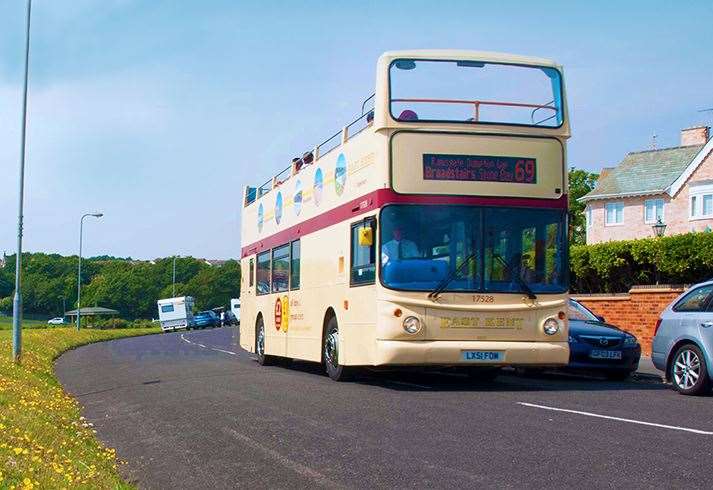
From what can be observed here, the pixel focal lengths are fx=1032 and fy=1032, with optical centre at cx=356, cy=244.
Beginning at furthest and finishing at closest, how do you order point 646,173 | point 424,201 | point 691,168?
point 646,173
point 691,168
point 424,201

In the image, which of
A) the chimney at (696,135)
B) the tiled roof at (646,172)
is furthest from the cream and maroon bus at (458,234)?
the chimney at (696,135)

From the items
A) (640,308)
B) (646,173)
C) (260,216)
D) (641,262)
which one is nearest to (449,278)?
(260,216)

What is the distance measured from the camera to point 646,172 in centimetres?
6469

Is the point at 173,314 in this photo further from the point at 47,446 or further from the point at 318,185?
the point at 47,446

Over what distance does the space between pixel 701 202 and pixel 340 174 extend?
44.9 m

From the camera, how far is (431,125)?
14188mm

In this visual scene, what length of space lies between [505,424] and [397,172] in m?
4.98

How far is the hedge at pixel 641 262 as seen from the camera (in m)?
26.9

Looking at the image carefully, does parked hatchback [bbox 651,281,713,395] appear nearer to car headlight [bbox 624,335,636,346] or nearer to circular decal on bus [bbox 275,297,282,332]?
car headlight [bbox 624,335,636,346]

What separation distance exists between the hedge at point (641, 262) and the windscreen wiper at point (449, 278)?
13.9 metres

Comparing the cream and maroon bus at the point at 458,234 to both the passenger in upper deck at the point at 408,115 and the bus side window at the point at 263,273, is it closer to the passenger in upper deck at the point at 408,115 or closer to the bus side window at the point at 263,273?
the passenger in upper deck at the point at 408,115

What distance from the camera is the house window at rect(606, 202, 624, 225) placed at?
65.1 meters

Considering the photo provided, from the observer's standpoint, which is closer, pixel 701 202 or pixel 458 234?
pixel 458 234

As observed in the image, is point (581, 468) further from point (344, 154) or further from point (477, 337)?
point (344, 154)
